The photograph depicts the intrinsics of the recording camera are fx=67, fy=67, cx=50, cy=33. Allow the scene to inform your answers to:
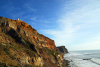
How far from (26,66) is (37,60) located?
4.85m

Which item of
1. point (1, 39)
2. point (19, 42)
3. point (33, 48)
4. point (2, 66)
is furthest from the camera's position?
point (33, 48)

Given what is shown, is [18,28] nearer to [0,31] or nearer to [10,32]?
[10,32]

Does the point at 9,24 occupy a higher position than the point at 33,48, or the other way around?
the point at 9,24

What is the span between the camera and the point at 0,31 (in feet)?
63.6

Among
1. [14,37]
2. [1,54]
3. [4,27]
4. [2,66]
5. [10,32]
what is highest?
[4,27]

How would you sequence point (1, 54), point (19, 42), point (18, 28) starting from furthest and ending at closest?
1. point (18, 28)
2. point (19, 42)
3. point (1, 54)

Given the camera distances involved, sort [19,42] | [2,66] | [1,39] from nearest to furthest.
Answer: [2,66] → [1,39] → [19,42]

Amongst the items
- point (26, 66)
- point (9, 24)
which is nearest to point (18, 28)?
point (9, 24)

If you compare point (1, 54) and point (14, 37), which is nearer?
point (1, 54)

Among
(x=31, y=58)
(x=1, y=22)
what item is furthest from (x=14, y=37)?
(x=31, y=58)

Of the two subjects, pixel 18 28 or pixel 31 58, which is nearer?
pixel 31 58

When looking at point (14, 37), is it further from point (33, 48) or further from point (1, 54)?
point (1, 54)

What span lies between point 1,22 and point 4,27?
2.04 metres

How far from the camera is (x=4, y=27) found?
21.0m
